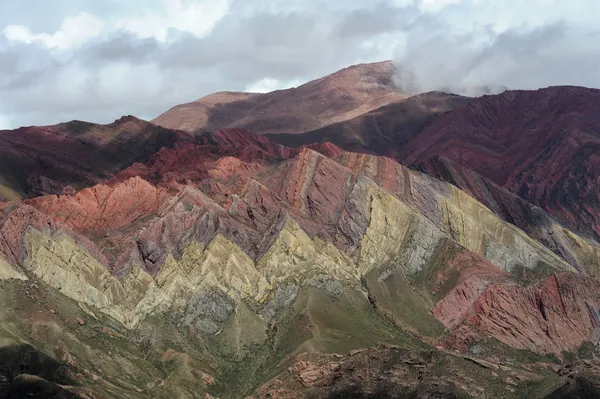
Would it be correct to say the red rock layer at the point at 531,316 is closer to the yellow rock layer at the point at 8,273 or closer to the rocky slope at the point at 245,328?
the rocky slope at the point at 245,328

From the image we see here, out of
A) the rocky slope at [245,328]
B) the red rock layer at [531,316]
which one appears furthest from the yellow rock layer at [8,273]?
the red rock layer at [531,316]

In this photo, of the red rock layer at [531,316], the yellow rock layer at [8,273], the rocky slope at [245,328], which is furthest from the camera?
the red rock layer at [531,316]

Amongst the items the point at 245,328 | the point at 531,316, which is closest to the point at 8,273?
the point at 245,328

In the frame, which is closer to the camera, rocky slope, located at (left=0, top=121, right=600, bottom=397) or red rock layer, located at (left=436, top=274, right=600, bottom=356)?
rocky slope, located at (left=0, top=121, right=600, bottom=397)

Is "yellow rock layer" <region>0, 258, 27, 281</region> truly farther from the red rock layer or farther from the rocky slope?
the red rock layer

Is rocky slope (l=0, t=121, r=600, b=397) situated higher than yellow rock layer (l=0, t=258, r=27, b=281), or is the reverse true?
yellow rock layer (l=0, t=258, r=27, b=281)

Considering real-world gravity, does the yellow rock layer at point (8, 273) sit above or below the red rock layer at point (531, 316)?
above

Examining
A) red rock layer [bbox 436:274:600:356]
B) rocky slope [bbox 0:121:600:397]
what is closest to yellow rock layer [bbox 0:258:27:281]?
rocky slope [bbox 0:121:600:397]

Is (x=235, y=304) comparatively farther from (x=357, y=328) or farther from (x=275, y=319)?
(x=357, y=328)

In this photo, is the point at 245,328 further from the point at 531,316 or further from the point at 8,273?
the point at 531,316

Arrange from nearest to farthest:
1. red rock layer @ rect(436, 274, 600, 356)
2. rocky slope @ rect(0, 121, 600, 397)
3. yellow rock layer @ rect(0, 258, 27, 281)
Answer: rocky slope @ rect(0, 121, 600, 397), yellow rock layer @ rect(0, 258, 27, 281), red rock layer @ rect(436, 274, 600, 356)

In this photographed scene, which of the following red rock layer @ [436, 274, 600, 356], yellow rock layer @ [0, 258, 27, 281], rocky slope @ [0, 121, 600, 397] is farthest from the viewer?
red rock layer @ [436, 274, 600, 356]

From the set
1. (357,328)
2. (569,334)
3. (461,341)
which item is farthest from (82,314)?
(569,334)
